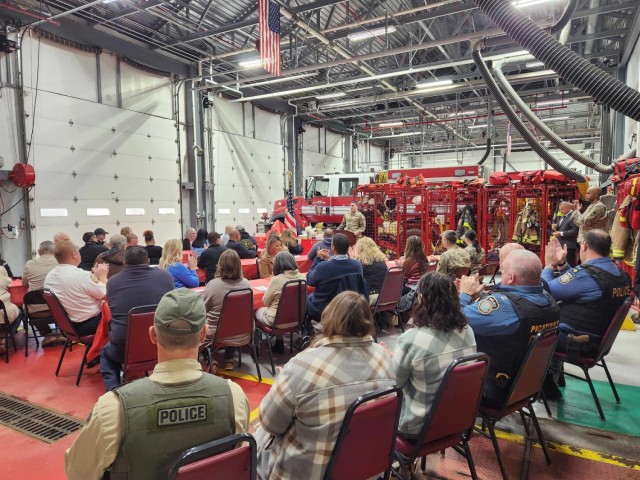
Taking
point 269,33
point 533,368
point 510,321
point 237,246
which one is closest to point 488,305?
point 510,321

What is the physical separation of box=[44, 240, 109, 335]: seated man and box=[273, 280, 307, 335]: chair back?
5.68ft

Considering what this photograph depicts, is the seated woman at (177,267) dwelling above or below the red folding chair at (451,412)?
above

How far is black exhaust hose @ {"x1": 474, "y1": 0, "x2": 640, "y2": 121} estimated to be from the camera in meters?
3.92

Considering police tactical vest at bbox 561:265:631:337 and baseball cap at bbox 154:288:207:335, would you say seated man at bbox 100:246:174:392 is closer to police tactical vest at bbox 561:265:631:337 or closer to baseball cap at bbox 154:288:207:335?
baseball cap at bbox 154:288:207:335

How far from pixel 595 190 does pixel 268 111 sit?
12556 millimetres

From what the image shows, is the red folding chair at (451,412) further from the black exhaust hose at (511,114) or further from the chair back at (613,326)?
the black exhaust hose at (511,114)

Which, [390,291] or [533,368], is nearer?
[533,368]

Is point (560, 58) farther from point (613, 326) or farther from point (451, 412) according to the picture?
point (451, 412)

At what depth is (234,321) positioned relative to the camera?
3.81 m

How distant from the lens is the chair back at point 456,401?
1989 millimetres

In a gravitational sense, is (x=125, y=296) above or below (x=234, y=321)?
above

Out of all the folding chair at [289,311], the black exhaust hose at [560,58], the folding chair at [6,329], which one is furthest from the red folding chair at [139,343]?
the black exhaust hose at [560,58]


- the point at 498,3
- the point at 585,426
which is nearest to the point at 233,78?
the point at 498,3

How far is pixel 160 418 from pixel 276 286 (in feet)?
9.53
